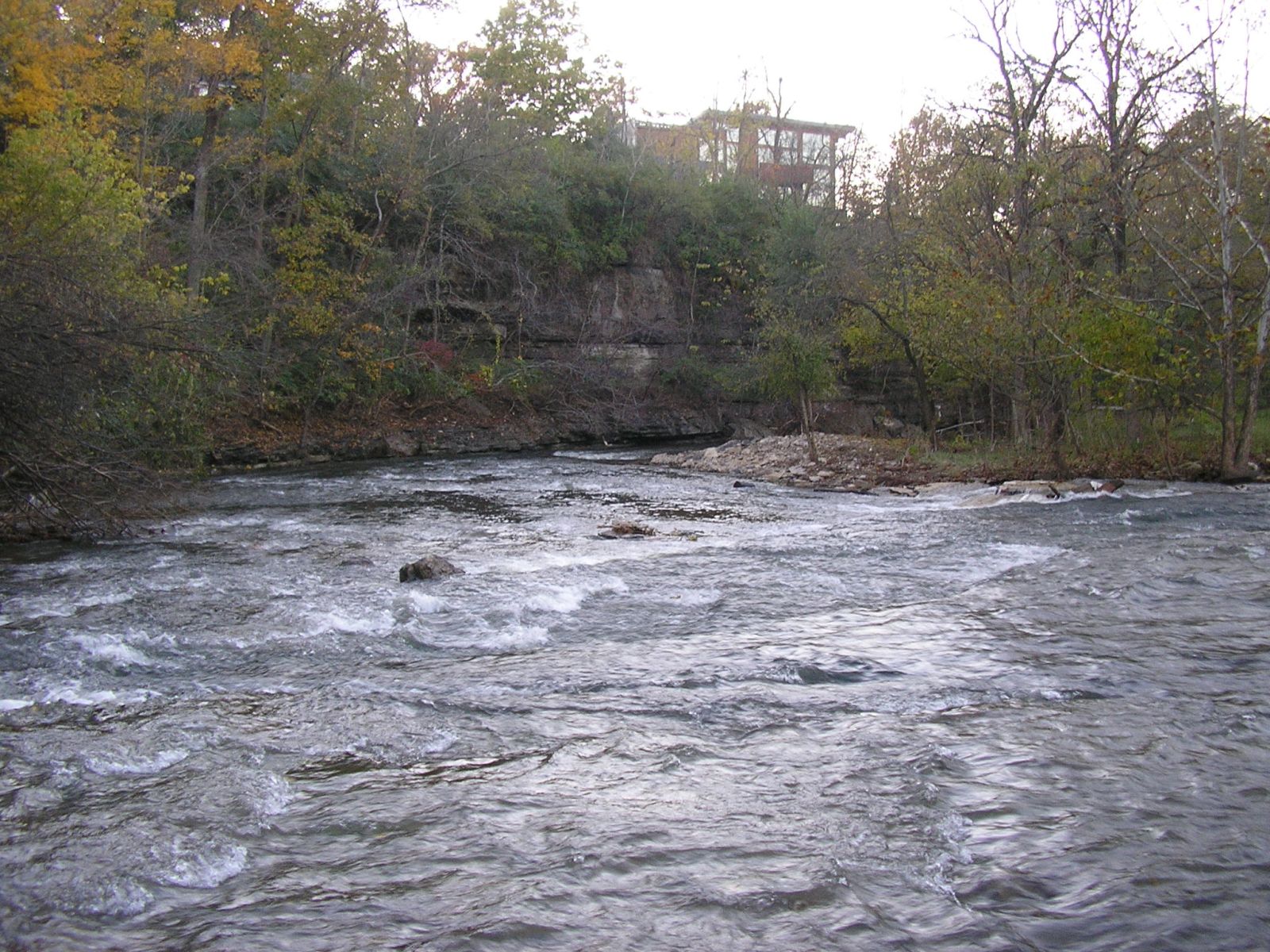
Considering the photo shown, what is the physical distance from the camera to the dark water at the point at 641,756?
13.5 feet

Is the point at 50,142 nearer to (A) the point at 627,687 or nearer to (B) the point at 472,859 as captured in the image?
(A) the point at 627,687

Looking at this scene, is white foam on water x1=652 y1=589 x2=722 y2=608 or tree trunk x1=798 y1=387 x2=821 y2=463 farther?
tree trunk x1=798 y1=387 x2=821 y2=463

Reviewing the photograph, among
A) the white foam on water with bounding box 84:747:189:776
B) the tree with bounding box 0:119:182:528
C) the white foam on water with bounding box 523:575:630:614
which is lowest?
the white foam on water with bounding box 84:747:189:776

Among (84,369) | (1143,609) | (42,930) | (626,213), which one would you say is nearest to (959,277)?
(1143,609)

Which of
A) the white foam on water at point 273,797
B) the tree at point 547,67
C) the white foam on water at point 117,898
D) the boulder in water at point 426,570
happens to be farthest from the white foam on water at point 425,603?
the tree at point 547,67

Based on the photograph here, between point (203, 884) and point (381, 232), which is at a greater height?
point (381, 232)

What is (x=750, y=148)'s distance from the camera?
58.9 metres

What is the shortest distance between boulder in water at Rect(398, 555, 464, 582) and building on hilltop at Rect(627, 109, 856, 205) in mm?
42282

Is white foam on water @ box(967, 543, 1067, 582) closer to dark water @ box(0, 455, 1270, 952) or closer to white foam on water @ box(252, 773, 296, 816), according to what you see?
dark water @ box(0, 455, 1270, 952)

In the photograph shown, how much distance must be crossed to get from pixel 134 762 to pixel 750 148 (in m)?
57.6

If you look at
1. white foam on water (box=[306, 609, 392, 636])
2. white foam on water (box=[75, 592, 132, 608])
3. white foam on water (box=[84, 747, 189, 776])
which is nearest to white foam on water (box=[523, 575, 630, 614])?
white foam on water (box=[306, 609, 392, 636])

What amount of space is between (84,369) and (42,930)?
1016cm

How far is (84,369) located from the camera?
12.6 m

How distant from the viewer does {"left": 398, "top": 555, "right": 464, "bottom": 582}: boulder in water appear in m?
11.4
